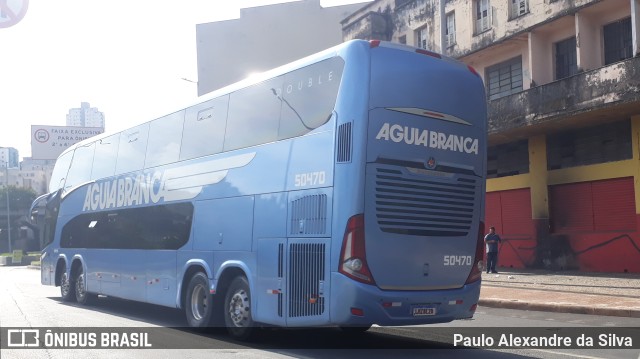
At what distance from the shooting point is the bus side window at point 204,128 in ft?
36.6

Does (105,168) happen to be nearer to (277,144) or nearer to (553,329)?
(277,144)

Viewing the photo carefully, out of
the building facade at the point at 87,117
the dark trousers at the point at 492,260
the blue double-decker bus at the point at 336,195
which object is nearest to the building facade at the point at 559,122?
the dark trousers at the point at 492,260

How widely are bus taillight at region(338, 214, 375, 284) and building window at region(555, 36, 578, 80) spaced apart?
16336mm

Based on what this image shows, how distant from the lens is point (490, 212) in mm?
26312

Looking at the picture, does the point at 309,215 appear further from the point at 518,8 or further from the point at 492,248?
the point at 518,8

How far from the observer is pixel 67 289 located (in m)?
17.1

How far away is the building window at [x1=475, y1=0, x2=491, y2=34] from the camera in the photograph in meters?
25.1

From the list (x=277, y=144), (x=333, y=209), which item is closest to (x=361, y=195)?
(x=333, y=209)

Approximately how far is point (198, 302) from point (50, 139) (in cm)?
3201

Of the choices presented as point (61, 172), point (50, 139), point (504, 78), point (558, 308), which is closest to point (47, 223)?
point (61, 172)

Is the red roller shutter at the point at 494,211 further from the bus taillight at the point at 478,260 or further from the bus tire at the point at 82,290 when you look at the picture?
the bus taillight at the point at 478,260

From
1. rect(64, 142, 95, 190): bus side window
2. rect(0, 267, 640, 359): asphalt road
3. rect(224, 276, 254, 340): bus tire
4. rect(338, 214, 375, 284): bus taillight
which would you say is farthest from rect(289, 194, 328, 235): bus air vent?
rect(64, 142, 95, 190): bus side window

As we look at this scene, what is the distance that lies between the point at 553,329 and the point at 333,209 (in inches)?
211

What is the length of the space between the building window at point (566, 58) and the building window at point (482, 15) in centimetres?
318
